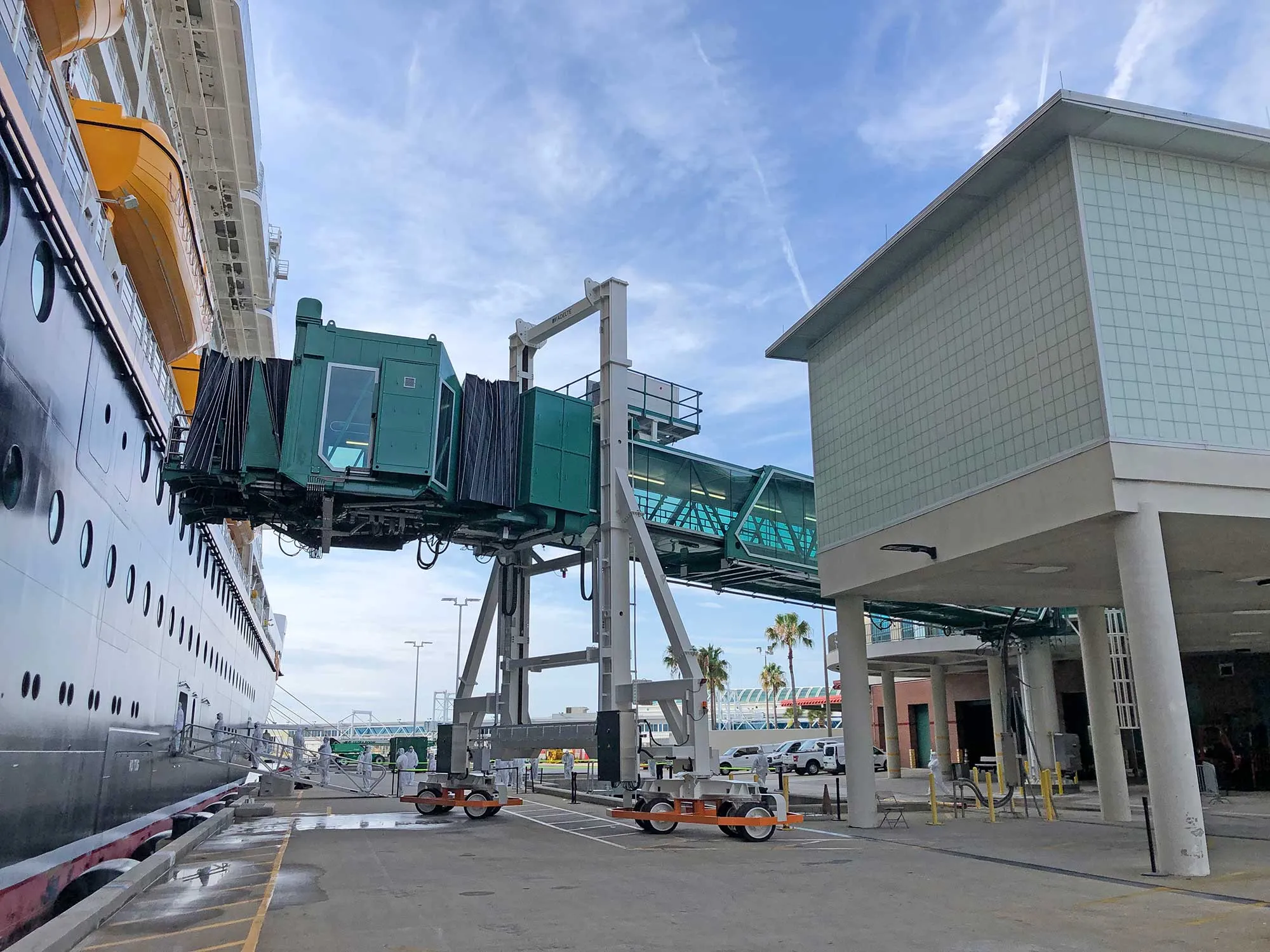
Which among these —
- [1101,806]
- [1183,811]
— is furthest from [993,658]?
[1183,811]

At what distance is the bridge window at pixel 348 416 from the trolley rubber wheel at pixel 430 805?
30.0 ft

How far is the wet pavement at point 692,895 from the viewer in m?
8.35

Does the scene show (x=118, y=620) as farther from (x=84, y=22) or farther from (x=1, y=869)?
(x=84, y=22)

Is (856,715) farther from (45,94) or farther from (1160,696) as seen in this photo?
(45,94)

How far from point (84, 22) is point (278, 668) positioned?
53.7 metres

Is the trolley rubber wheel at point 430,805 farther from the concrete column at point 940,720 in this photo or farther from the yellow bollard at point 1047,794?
the concrete column at point 940,720

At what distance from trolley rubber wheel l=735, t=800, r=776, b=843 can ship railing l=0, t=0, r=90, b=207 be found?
44.7 ft

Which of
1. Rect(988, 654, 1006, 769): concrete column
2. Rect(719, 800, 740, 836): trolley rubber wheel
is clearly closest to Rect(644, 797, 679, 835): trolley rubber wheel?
Rect(719, 800, 740, 836): trolley rubber wheel

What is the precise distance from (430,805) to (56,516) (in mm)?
13043

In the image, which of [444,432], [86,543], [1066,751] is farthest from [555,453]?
[1066,751]

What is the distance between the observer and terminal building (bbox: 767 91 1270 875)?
480 inches

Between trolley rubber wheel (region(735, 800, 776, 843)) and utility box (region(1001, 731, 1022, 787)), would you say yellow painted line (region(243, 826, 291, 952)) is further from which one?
utility box (region(1001, 731, 1022, 787))

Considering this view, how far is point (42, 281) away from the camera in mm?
9656

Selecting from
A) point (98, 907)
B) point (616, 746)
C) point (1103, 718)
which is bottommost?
point (98, 907)
